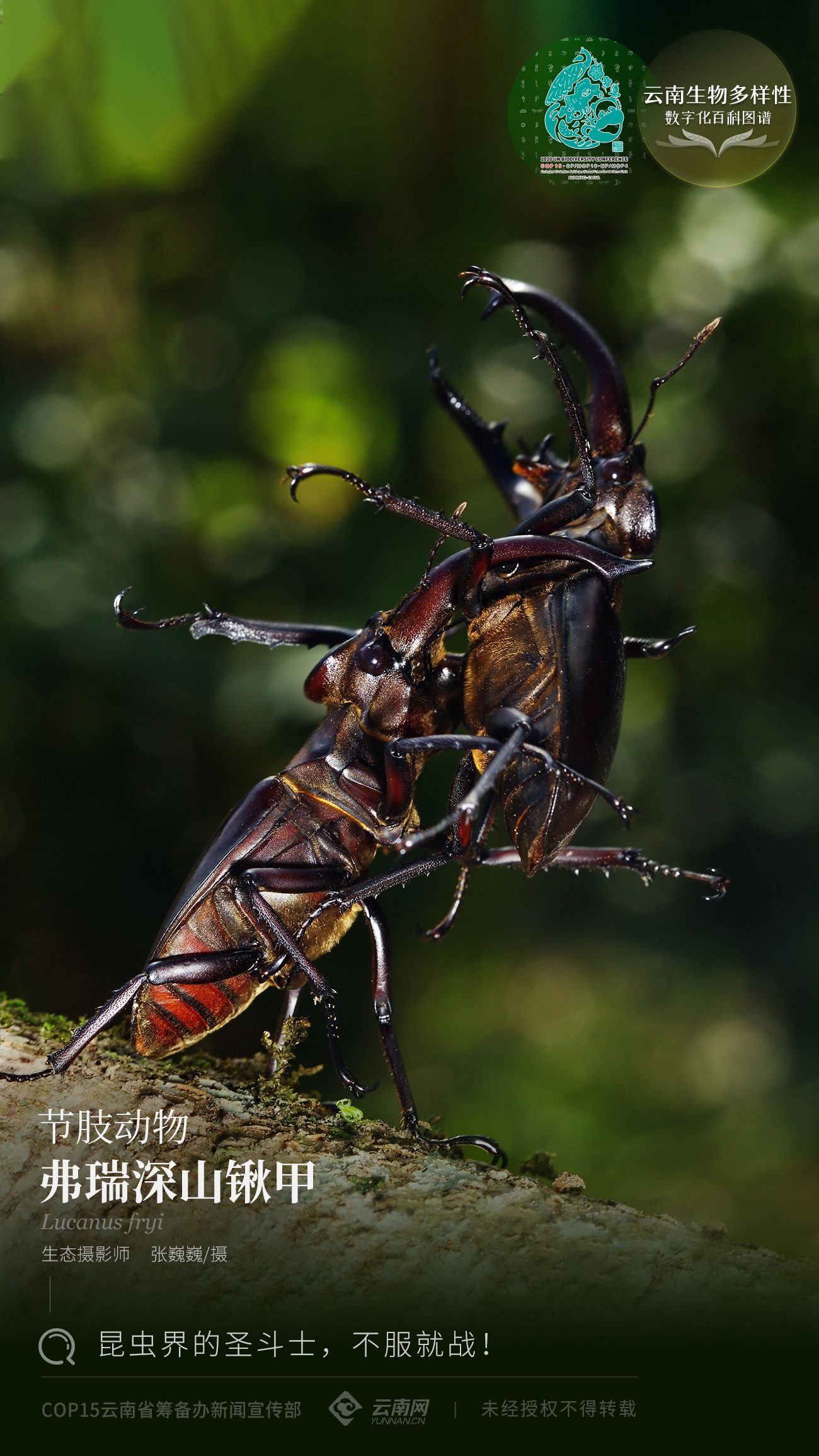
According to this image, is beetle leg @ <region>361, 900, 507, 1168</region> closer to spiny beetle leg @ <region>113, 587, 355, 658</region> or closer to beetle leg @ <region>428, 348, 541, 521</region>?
spiny beetle leg @ <region>113, 587, 355, 658</region>

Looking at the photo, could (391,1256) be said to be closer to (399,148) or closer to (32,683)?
(32,683)

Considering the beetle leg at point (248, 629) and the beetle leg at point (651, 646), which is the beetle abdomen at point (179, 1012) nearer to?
the beetle leg at point (248, 629)

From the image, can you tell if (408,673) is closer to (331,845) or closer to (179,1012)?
(331,845)

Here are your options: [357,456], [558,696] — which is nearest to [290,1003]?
[558,696]

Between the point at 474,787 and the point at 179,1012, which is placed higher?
the point at 474,787

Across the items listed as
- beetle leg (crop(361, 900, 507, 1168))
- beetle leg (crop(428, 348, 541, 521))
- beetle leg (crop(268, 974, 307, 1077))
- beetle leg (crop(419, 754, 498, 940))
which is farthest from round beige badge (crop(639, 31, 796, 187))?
beetle leg (crop(268, 974, 307, 1077))

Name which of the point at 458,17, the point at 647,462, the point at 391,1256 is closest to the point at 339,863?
the point at 391,1256
